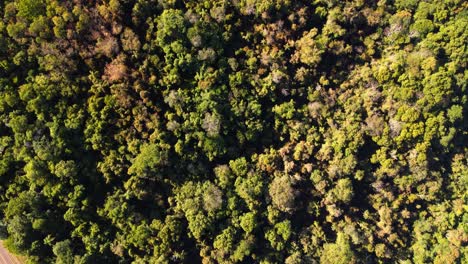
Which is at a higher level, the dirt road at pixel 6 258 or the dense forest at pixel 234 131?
the dense forest at pixel 234 131

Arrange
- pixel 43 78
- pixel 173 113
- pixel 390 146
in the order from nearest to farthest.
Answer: pixel 43 78
pixel 173 113
pixel 390 146

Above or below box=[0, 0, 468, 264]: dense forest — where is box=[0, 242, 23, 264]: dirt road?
below

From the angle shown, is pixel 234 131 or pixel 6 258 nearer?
pixel 6 258

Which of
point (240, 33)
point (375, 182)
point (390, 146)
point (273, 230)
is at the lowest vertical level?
point (273, 230)

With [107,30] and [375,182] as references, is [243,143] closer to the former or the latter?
[375,182]

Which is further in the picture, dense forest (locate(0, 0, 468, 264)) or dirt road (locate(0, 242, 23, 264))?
dirt road (locate(0, 242, 23, 264))

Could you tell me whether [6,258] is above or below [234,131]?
below

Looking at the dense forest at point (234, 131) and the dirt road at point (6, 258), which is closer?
the dense forest at point (234, 131)

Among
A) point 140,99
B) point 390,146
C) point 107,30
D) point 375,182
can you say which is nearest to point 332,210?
point 375,182
